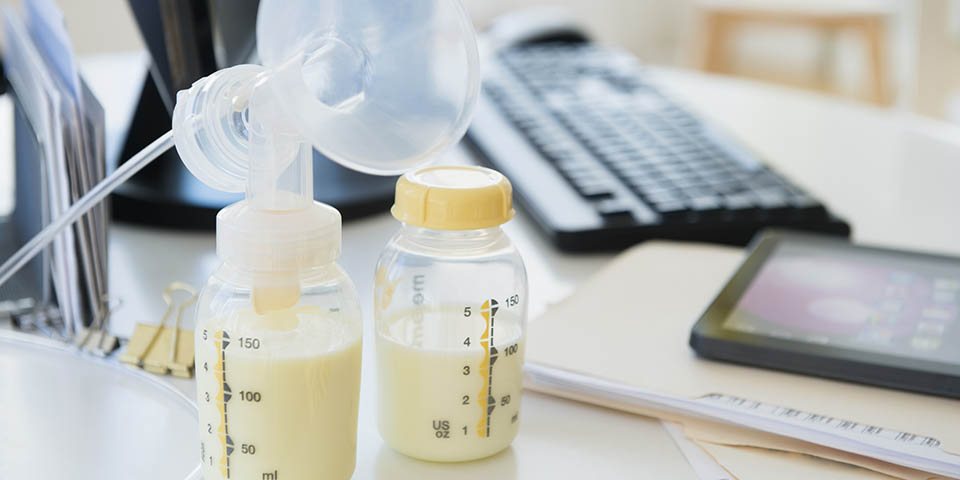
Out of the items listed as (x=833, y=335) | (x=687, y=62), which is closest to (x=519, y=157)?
(x=833, y=335)

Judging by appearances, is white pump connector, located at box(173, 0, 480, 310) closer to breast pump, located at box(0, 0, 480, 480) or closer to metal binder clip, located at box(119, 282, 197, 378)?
breast pump, located at box(0, 0, 480, 480)

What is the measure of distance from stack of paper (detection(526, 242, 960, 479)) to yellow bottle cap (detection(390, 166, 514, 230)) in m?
0.13

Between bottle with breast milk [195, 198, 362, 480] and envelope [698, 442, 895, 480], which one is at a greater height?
bottle with breast milk [195, 198, 362, 480]

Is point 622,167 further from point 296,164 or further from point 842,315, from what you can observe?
point 296,164

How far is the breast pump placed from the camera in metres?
0.37

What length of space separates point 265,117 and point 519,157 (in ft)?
1.56

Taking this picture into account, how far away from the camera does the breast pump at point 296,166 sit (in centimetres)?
37

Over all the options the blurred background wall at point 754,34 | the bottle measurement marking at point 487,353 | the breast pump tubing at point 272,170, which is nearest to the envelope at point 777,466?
the bottle measurement marking at point 487,353

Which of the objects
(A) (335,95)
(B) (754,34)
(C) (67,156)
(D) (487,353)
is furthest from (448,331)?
(B) (754,34)

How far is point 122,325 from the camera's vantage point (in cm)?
57

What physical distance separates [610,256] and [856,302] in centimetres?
19

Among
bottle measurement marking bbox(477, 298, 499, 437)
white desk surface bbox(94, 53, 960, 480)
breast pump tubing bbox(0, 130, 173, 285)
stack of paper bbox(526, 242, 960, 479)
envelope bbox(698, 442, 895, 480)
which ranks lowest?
white desk surface bbox(94, 53, 960, 480)

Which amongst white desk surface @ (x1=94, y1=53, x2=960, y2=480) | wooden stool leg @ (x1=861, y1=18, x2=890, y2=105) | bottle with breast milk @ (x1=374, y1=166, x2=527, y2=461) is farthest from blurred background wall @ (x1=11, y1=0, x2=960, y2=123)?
bottle with breast milk @ (x1=374, y1=166, x2=527, y2=461)

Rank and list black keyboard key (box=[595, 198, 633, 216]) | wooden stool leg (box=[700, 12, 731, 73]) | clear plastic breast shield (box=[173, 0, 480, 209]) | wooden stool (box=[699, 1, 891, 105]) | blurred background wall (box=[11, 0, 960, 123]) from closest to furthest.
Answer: clear plastic breast shield (box=[173, 0, 480, 209]), black keyboard key (box=[595, 198, 633, 216]), blurred background wall (box=[11, 0, 960, 123]), wooden stool (box=[699, 1, 891, 105]), wooden stool leg (box=[700, 12, 731, 73])
